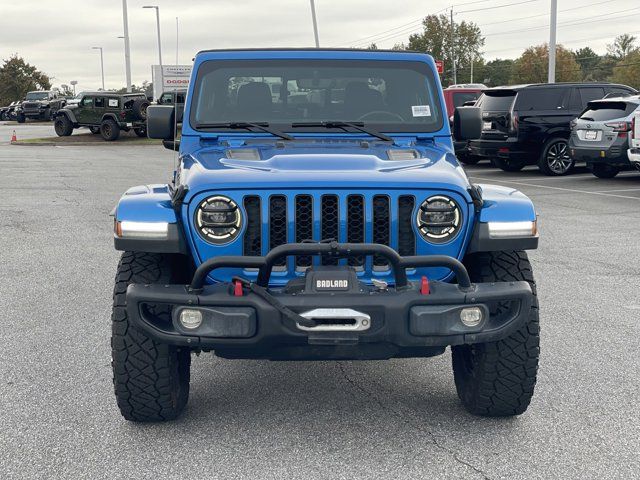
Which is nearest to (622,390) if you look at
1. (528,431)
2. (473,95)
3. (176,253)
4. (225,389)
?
(528,431)

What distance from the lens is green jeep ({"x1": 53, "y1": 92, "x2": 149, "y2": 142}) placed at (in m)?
34.1

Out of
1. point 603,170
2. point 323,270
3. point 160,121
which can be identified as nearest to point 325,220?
point 323,270

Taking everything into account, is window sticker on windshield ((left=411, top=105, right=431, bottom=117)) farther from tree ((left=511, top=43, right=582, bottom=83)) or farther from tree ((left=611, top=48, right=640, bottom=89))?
tree ((left=511, top=43, right=582, bottom=83))

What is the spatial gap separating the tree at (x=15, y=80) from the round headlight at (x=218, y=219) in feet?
315

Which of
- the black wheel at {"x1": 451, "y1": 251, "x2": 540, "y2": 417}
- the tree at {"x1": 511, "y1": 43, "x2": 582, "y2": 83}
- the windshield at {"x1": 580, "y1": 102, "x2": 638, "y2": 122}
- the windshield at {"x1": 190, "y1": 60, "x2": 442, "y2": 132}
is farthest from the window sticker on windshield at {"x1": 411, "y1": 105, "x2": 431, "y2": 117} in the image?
the tree at {"x1": 511, "y1": 43, "x2": 582, "y2": 83}

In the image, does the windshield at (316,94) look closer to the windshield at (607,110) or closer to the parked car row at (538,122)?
the windshield at (607,110)

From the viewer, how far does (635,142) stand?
1529cm

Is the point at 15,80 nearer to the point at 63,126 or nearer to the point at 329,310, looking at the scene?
the point at 63,126

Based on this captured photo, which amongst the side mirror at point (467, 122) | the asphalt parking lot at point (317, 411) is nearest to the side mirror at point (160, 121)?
the asphalt parking lot at point (317, 411)

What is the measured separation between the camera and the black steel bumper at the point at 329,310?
3.66 meters

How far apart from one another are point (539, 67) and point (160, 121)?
326 feet

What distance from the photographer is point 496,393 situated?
420 centimetres

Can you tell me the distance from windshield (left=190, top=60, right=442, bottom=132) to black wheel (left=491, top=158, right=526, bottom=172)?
14.0m

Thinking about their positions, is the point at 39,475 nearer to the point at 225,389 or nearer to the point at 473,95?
the point at 225,389
